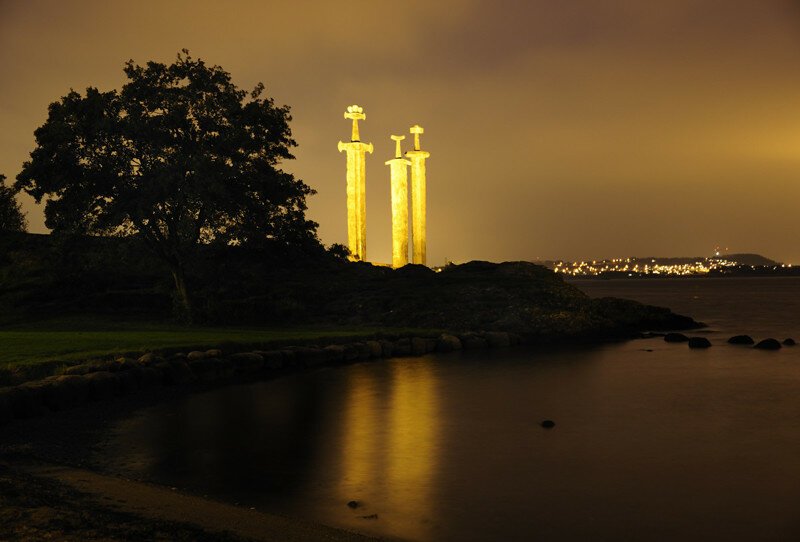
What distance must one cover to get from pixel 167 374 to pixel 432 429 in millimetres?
9041

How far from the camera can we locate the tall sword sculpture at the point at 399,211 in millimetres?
69000

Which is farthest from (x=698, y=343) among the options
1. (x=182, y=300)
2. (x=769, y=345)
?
(x=182, y=300)

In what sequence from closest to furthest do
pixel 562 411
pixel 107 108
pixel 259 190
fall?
1. pixel 562 411
2. pixel 107 108
3. pixel 259 190

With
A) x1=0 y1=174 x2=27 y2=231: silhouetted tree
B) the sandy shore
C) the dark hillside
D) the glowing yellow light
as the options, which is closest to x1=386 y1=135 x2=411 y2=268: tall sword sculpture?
the glowing yellow light

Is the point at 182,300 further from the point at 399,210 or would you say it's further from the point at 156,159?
the point at 399,210

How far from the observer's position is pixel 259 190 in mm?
35594

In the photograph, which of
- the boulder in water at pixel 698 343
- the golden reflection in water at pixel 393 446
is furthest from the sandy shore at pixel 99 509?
the boulder in water at pixel 698 343

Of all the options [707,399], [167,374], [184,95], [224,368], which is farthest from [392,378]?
[184,95]

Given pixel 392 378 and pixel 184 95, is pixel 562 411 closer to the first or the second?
pixel 392 378

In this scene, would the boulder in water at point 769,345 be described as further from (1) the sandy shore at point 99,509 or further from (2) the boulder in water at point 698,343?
(1) the sandy shore at point 99,509

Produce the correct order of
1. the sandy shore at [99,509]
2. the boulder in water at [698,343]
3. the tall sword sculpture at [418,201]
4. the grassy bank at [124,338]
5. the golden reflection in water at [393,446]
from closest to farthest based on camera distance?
the sandy shore at [99,509], the golden reflection in water at [393,446], the grassy bank at [124,338], the boulder in water at [698,343], the tall sword sculpture at [418,201]

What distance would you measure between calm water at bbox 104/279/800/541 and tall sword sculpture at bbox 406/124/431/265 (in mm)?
43962

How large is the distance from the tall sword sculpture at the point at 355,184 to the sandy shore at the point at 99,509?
53.8 m

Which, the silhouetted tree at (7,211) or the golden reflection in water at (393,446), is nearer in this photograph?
the golden reflection in water at (393,446)
